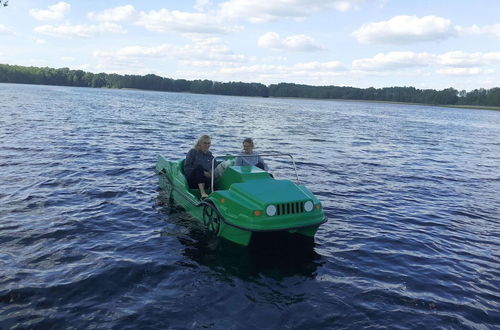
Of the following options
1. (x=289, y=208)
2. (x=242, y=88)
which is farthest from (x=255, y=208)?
(x=242, y=88)

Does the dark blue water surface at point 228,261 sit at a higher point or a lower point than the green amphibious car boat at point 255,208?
lower

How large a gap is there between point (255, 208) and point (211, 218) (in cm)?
150


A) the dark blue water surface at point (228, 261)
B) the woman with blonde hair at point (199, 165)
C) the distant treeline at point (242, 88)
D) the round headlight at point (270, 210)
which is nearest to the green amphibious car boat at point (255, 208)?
the round headlight at point (270, 210)

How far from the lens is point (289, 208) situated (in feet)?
23.5

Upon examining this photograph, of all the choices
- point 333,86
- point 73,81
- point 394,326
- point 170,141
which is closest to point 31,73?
point 73,81

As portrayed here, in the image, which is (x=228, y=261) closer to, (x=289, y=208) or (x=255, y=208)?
(x=255, y=208)

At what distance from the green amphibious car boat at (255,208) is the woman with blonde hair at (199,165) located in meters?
0.62

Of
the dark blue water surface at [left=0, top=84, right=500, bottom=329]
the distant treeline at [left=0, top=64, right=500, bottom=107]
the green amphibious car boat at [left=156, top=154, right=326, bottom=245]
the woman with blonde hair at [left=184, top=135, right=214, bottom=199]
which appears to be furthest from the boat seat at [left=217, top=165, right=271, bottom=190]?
the distant treeline at [left=0, top=64, right=500, bottom=107]

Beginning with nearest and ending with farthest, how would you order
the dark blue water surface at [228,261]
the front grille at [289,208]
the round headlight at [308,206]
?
the dark blue water surface at [228,261], the front grille at [289,208], the round headlight at [308,206]

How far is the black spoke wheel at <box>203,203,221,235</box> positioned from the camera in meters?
7.89

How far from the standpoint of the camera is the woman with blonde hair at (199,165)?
922cm

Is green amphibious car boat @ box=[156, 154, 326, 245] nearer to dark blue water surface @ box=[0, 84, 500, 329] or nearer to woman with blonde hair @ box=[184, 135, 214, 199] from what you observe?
dark blue water surface @ box=[0, 84, 500, 329]

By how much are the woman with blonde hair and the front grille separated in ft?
8.74

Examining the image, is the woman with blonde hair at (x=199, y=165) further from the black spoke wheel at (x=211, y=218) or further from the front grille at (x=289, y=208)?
the front grille at (x=289, y=208)
